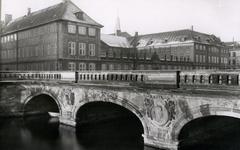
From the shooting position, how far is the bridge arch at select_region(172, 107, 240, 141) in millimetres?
15219

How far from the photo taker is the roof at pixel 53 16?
131ft

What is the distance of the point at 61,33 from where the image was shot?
1532 inches

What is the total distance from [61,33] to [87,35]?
4522 mm

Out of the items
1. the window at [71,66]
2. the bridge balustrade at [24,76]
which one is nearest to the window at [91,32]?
the window at [71,66]

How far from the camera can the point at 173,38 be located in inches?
2554

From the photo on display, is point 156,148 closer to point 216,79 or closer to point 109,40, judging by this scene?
point 216,79

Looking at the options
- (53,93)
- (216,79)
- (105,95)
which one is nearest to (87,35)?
(53,93)

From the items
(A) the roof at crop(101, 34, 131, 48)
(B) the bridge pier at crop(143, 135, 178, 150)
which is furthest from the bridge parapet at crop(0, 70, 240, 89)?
(A) the roof at crop(101, 34, 131, 48)

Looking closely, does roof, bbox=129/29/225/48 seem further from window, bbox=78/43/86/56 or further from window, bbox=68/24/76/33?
window, bbox=68/24/76/33

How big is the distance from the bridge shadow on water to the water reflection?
11.9ft

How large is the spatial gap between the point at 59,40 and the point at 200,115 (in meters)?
27.4

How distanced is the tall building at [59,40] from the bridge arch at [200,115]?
25.0 m

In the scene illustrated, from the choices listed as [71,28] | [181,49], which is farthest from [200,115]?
[181,49]

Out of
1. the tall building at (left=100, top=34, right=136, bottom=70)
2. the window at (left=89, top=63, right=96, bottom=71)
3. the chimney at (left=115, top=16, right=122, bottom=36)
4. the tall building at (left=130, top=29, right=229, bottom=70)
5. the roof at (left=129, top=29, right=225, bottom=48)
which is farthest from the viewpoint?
the chimney at (left=115, top=16, right=122, bottom=36)
